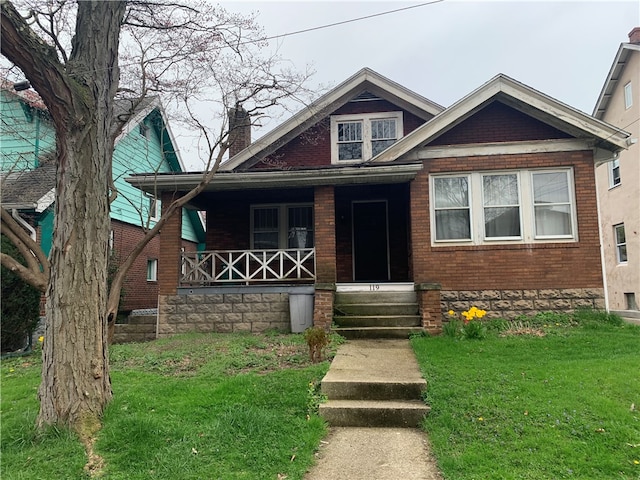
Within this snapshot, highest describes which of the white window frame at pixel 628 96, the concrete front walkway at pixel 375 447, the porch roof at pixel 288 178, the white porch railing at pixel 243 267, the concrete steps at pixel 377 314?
the white window frame at pixel 628 96

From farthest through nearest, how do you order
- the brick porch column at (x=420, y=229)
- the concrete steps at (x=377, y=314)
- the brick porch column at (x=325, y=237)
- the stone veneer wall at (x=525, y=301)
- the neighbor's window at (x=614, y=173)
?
the neighbor's window at (x=614, y=173) → the brick porch column at (x=420, y=229) → the brick porch column at (x=325, y=237) → the stone veneer wall at (x=525, y=301) → the concrete steps at (x=377, y=314)

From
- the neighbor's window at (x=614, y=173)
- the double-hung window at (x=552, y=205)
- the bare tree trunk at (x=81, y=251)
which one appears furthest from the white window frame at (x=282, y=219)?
the neighbor's window at (x=614, y=173)

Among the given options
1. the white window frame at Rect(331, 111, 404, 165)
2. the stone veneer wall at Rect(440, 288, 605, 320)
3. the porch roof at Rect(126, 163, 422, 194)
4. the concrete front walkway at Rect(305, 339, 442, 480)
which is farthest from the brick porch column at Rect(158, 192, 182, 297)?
the stone veneer wall at Rect(440, 288, 605, 320)

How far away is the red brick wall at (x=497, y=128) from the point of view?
32.1 feet

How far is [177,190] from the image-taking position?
10.4m

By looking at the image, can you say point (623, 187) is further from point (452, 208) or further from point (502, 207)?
point (452, 208)

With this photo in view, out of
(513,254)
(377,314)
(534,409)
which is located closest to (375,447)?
(534,409)

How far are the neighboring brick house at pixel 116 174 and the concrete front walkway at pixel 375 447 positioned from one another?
465cm

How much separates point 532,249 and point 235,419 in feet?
25.5

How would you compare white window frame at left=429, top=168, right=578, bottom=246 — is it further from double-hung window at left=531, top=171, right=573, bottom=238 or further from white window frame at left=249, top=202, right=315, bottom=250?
white window frame at left=249, top=202, right=315, bottom=250

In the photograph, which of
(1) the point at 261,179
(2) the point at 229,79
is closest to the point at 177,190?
(1) the point at 261,179

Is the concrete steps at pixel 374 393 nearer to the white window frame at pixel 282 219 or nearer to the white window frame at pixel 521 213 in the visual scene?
the white window frame at pixel 521 213

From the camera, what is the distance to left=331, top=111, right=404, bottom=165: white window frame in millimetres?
12820

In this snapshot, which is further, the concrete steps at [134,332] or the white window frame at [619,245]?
the white window frame at [619,245]
